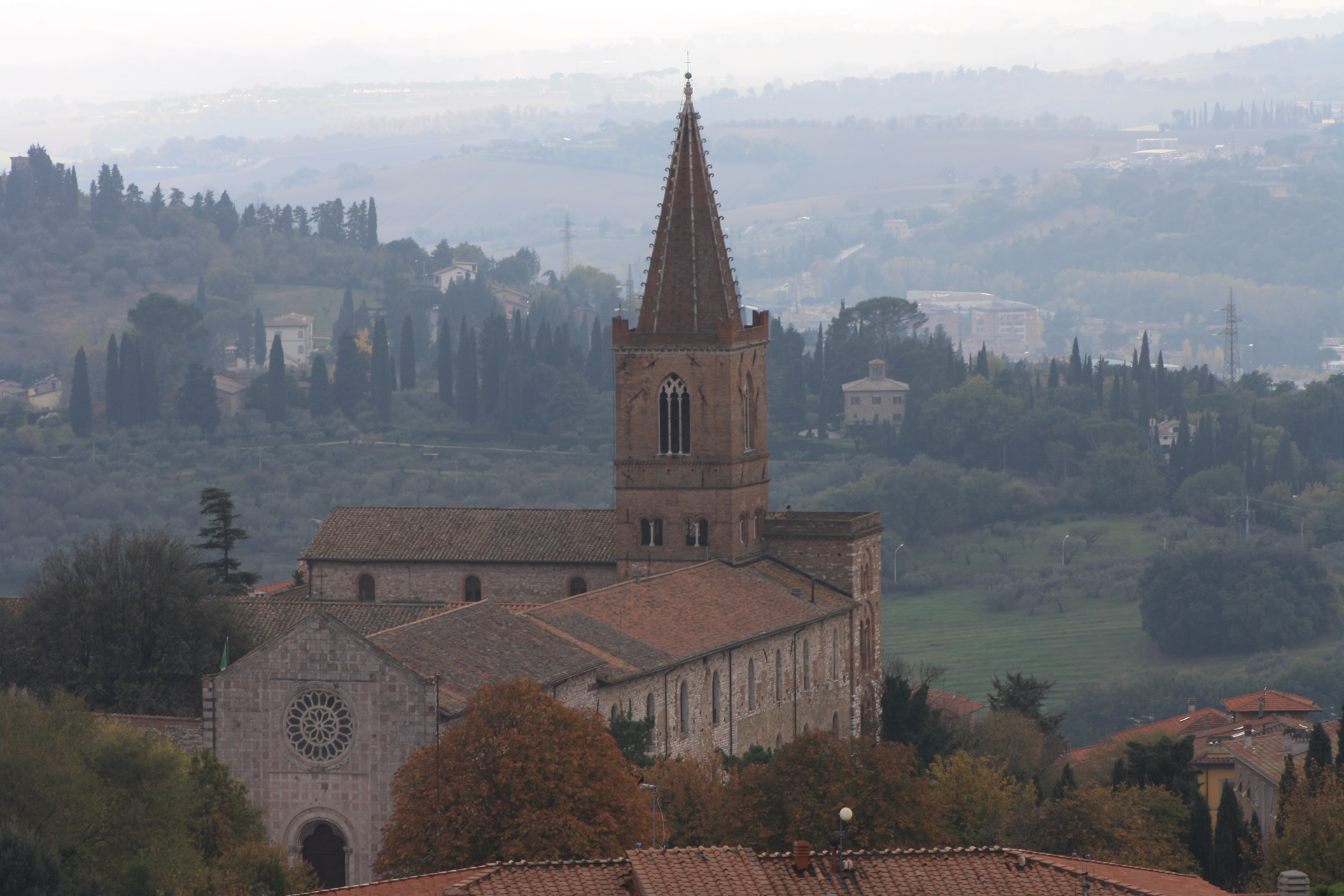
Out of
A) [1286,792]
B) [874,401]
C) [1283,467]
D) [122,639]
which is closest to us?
[1286,792]

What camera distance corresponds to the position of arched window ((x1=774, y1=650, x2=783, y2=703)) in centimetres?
6178

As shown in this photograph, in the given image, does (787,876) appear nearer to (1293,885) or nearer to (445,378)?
(1293,885)

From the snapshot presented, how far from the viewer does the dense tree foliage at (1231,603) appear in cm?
13412

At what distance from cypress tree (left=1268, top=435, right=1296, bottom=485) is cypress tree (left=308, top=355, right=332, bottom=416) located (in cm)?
7702

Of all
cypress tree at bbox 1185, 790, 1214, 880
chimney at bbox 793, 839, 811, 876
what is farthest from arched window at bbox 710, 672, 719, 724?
chimney at bbox 793, 839, 811, 876

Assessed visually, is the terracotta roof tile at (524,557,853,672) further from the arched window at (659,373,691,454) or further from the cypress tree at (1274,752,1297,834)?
the cypress tree at (1274,752,1297,834)

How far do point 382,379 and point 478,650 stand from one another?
14905 centimetres

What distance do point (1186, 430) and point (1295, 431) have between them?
19.8 m

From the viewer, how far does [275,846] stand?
42.1 metres

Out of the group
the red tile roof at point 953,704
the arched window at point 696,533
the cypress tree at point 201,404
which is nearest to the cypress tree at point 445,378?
the cypress tree at point 201,404

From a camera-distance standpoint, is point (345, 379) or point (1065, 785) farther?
point (345, 379)

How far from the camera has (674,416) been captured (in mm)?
68625

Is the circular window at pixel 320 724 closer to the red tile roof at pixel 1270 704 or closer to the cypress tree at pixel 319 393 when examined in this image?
the red tile roof at pixel 1270 704

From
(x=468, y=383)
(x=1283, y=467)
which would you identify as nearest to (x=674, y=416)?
(x=1283, y=467)
